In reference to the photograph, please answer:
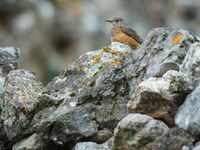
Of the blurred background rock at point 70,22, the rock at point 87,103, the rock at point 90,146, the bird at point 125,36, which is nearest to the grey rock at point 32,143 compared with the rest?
the rock at point 87,103

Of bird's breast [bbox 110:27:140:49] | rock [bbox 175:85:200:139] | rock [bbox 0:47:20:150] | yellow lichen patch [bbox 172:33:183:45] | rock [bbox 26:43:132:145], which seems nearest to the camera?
rock [bbox 175:85:200:139]

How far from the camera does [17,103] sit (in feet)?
24.6

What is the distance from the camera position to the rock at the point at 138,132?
5.72m

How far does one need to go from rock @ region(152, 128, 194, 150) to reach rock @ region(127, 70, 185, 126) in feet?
0.80

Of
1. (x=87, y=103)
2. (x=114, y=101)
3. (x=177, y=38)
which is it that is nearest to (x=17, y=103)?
(x=87, y=103)

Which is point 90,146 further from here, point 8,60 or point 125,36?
point 125,36

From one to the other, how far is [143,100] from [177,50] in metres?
0.97

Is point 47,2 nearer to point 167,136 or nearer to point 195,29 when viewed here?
point 195,29

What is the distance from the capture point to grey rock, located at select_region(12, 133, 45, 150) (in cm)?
715

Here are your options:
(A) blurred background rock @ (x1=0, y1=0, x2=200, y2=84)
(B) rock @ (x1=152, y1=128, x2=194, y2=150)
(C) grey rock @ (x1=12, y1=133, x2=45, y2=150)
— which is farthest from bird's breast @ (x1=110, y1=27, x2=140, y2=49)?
(A) blurred background rock @ (x1=0, y1=0, x2=200, y2=84)

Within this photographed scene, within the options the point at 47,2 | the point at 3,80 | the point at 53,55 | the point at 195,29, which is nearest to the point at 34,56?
the point at 53,55

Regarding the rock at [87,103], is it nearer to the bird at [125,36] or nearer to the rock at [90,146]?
the rock at [90,146]

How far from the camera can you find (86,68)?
7707 millimetres

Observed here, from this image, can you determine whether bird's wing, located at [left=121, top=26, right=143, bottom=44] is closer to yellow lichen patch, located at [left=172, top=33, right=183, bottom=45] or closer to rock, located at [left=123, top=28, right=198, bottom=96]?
rock, located at [left=123, top=28, right=198, bottom=96]
